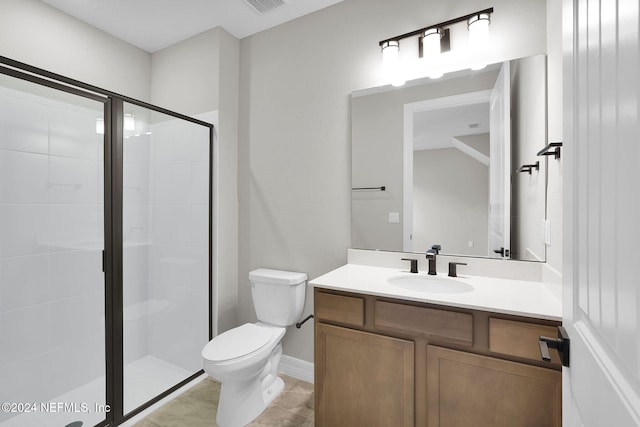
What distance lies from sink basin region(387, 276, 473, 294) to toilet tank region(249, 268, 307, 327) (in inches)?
27.8

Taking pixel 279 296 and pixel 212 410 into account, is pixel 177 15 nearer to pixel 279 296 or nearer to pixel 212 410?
pixel 279 296

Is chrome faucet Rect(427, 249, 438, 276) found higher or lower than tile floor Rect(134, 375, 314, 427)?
higher

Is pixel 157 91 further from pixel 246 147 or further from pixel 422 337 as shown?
pixel 422 337

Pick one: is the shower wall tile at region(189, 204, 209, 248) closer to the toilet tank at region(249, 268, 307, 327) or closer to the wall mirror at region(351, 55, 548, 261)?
the toilet tank at region(249, 268, 307, 327)

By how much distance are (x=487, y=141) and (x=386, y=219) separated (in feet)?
2.32

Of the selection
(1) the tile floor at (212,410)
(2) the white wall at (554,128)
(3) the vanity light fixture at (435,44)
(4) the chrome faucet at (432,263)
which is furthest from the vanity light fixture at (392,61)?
(1) the tile floor at (212,410)

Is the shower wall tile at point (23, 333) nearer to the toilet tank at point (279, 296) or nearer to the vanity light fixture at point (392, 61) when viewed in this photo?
the toilet tank at point (279, 296)

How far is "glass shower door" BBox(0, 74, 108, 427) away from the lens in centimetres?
152

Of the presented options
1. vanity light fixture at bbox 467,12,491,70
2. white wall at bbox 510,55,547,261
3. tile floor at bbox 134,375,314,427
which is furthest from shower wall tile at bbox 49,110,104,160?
white wall at bbox 510,55,547,261

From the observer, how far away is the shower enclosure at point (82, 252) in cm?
153

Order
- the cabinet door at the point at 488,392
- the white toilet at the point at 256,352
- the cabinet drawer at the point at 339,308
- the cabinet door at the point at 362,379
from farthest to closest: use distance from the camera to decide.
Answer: the white toilet at the point at 256,352, the cabinet drawer at the point at 339,308, the cabinet door at the point at 362,379, the cabinet door at the point at 488,392

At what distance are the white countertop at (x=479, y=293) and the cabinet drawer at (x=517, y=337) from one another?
0.14 ft

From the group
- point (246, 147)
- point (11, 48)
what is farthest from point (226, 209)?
point (11, 48)

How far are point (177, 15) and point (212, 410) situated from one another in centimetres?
266
